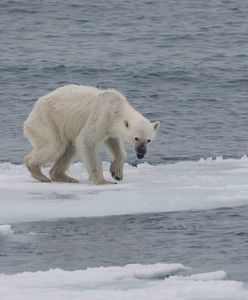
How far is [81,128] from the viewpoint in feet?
46.7

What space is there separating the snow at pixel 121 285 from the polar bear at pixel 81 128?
3.47 metres

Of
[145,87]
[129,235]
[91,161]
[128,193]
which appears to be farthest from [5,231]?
[145,87]

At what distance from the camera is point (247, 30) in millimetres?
28469

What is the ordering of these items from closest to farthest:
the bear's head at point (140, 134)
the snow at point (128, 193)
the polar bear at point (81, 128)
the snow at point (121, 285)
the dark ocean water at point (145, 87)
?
the snow at point (121, 285) → the dark ocean water at point (145, 87) → the snow at point (128, 193) → the bear's head at point (140, 134) → the polar bear at point (81, 128)

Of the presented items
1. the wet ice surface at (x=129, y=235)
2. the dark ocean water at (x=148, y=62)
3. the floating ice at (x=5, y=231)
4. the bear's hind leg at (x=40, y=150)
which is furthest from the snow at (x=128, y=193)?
the dark ocean water at (x=148, y=62)

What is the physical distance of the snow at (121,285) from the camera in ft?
32.1

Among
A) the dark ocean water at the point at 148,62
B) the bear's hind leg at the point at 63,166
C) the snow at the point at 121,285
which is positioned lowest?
the dark ocean water at the point at 148,62

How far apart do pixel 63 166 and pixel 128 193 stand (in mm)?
1309

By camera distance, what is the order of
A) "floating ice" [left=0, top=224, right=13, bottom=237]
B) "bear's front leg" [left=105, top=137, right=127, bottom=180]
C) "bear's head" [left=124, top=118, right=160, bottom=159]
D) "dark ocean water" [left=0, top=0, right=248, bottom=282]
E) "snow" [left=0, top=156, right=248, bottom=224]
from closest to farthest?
1. "dark ocean water" [left=0, top=0, right=248, bottom=282]
2. "floating ice" [left=0, top=224, right=13, bottom=237]
3. "snow" [left=0, top=156, right=248, bottom=224]
4. "bear's head" [left=124, top=118, right=160, bottom=159]
5. "bear's front leg" [left=105, top=137, right=127, bottom=180]

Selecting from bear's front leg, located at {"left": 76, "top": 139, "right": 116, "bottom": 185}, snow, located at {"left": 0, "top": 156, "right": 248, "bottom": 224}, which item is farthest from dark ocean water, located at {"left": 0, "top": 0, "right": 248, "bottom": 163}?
bear's front leg, located at {"left": 76, "top": 139, "right": 116, "bottom": 185}

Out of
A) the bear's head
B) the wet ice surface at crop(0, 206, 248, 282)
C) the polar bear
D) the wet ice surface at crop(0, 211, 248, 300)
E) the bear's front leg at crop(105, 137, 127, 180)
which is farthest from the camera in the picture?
the bear's front leg at crop(105, 137, 127, 180)

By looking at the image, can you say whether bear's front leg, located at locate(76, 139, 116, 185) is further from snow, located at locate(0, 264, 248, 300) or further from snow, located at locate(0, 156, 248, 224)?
snow, located at locate(0, 264, 248, 300)

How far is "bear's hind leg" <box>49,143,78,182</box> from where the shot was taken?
14.5m

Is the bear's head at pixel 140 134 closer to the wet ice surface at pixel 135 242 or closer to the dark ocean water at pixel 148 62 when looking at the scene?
the wet ice surface at pixel 135 242
